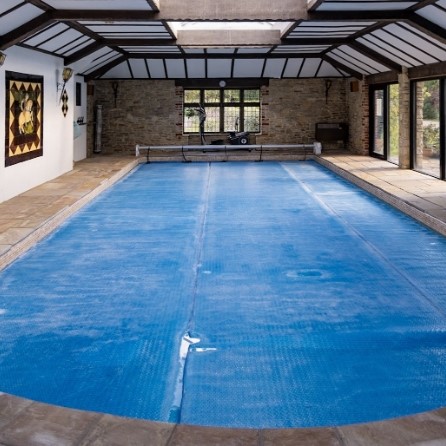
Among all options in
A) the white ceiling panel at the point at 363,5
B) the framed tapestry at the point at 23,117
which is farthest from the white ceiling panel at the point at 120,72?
the white ceiling panel at the point at 363,5

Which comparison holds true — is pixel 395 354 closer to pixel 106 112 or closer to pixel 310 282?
pixel 310 282

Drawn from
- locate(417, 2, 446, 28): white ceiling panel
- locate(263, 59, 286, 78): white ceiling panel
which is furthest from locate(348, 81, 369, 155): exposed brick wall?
locate(417, 2, 446, 28): white ceiling panel

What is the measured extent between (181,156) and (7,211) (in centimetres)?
1002

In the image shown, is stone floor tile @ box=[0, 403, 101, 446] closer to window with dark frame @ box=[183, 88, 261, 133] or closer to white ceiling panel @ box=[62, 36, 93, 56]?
white ceiling panel @ box=[62, 36, 93, 56]

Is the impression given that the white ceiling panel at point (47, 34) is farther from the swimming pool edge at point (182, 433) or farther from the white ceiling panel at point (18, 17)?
the swimming pool edge at point (182, 433)

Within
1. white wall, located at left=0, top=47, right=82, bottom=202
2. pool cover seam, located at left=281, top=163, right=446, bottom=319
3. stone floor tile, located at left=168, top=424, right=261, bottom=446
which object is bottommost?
stone floor tile, located at left=168, top=424, right=261, bottom=446

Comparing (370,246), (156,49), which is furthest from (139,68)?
(370,246)

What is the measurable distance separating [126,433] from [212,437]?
0.39 metres

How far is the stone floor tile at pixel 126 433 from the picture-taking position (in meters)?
2.80

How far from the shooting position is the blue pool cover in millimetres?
3787

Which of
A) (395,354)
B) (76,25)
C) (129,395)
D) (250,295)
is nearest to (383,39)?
(76,25)

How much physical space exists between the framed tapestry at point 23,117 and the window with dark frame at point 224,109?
8104mm

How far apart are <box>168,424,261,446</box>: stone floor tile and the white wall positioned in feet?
25.6

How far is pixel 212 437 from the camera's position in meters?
2.90
